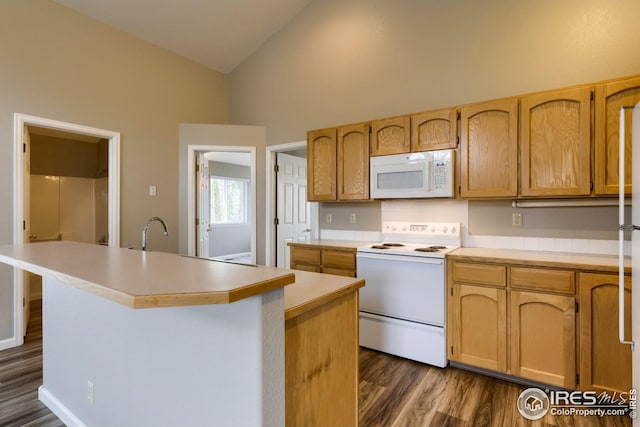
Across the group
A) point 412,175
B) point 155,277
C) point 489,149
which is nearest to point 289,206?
point 412,175

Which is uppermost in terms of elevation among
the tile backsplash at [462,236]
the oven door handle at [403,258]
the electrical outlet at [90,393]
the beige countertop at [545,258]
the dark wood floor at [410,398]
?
the tile backsplash at [462,236]

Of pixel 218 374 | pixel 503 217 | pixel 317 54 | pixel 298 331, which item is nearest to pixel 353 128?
pixel 317 54

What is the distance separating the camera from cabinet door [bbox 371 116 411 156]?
2.88 meters

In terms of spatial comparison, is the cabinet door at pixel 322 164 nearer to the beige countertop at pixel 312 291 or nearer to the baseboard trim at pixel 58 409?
the beige countertop at pixel 312 291

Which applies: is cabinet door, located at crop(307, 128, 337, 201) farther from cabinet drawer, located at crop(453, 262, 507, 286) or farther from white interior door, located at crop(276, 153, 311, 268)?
cabinet drawer, located at crop(453, 262, 507, 286)

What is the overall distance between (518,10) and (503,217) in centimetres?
170

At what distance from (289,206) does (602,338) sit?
11.1ft

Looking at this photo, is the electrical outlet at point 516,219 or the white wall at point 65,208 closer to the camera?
the electrical outlet at point 516,219

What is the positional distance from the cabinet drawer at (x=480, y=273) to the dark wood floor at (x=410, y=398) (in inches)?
28.2

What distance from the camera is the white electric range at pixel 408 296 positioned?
247cm

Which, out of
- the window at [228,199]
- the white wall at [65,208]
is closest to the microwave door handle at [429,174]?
the white wall at [65,208]

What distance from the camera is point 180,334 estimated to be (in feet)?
3.84

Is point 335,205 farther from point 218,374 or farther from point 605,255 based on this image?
point 218,374

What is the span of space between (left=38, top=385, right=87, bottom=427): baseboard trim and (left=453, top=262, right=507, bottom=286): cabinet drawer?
249 cm
